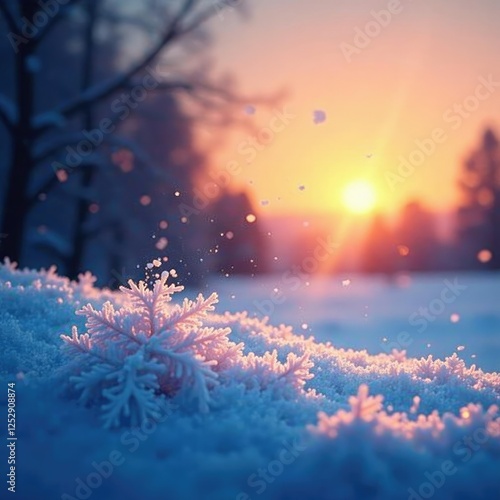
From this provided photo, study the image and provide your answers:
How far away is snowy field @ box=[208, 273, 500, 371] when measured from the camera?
1209 cm

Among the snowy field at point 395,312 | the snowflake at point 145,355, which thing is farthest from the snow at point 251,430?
the snowy field at point 395,312

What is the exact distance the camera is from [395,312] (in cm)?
1792

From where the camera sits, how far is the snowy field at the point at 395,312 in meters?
12.1

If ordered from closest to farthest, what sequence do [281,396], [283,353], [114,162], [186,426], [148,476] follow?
[148,476]
[186,426]
[281,396]
[283,353]
[114,162]

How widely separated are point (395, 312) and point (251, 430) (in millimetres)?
15802

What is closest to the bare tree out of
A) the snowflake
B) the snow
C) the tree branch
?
the tree branch

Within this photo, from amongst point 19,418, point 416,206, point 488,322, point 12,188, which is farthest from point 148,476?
point 416,206

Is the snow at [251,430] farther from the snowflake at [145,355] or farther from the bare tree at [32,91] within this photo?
the bare tree at [32,91]

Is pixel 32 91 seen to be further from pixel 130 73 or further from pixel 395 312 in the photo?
pixel 395 312

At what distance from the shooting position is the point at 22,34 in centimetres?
798

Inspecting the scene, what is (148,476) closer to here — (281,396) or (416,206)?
(281,396)

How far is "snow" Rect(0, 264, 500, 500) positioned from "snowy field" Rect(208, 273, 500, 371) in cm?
241

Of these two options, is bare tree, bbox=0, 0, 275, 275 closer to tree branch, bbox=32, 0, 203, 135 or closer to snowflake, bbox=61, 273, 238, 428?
tree branch, bbox=32, 0, 203, 135

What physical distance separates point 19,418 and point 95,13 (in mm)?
9247
